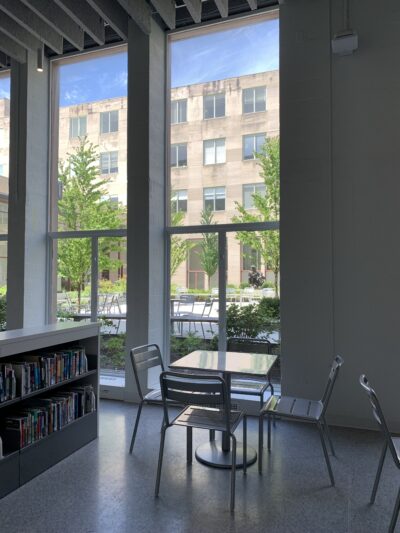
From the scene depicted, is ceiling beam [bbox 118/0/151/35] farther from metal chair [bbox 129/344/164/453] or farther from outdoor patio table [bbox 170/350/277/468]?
outdoor patio table [bbox 170/350/277/468]

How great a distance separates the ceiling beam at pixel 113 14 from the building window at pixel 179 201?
2053 millimetres

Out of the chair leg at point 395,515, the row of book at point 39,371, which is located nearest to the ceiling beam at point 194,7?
the row of book at point 39,371

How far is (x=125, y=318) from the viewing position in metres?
5.07

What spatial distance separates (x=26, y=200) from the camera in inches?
209

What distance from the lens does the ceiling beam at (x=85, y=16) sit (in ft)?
13.8

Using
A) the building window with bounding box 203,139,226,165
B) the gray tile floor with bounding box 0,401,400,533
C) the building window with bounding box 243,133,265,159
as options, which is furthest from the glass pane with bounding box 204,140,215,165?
the gray tile floor with bounding box 0,401,400,533

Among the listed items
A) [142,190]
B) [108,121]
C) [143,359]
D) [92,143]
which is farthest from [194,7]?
[143,359]

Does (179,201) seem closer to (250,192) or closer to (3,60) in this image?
(250,192)

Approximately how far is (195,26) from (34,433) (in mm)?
4898

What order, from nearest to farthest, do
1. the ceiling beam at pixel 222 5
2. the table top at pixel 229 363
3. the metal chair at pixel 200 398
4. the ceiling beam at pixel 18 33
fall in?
the metal chair at pixel 200 398
the table top at pixel 229 363
the ceiling beam at pixel 222 5
the ceiling beam at pixel 18 33

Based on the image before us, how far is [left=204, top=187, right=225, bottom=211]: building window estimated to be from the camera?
4832 millimetres

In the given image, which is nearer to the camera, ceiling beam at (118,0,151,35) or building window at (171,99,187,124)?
ceiling beam at (118,0,151,35)

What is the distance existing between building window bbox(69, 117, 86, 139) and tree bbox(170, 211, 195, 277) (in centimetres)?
189

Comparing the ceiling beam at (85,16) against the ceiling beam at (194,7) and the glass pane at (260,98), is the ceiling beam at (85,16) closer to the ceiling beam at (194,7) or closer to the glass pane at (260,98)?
the ceiling beam at (194,7)
